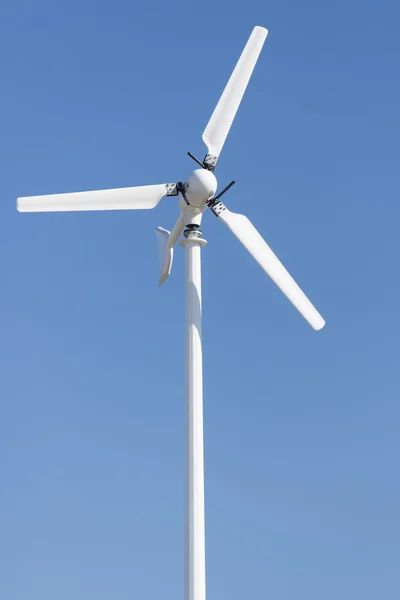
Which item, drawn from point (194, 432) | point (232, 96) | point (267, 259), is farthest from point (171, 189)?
point (194, 432)

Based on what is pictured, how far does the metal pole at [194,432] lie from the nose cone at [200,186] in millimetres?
792

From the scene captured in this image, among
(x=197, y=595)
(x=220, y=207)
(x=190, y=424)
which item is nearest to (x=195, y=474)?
(x=190, y=424)

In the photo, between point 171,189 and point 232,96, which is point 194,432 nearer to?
point 171,189

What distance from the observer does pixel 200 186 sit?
22.7m

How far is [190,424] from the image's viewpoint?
21469 millimetres

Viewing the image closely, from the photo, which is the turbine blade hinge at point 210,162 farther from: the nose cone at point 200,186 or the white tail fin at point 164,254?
the white tail fin at point 164,254

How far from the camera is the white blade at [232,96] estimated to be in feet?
79.4

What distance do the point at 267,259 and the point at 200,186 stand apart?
256 cm

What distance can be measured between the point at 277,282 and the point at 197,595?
308 inches

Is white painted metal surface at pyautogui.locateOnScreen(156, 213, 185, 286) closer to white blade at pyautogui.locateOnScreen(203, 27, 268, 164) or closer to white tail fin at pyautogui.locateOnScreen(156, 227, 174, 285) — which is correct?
white tail fin at pyautogui.locateOnScreen(156, 227, 174, 285)

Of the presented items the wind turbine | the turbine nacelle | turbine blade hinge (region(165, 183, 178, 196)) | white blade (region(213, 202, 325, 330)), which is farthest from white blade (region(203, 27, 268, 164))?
white blade (region(213, 202, 325, 330))

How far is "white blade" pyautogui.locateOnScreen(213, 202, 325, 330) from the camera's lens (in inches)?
922

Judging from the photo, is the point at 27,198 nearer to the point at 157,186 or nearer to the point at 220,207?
the point at 157,186

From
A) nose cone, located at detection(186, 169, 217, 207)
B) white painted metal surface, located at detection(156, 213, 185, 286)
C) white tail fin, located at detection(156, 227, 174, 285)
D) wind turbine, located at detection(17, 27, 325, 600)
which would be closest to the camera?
wind turbine, located at detection(17, 27, 325, 600)
